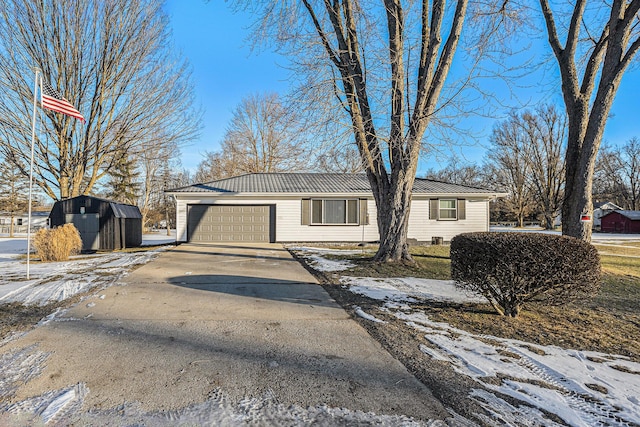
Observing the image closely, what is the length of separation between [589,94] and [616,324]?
5.65 meters

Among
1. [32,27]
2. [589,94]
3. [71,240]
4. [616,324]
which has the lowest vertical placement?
[616,324]

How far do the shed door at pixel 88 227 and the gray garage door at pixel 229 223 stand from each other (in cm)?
336

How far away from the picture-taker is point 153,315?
13.4ft

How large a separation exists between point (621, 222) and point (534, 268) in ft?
149

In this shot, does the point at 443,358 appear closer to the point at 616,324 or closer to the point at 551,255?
the point at 551,255

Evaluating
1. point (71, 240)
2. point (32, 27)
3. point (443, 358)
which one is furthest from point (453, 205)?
point (32, 27)

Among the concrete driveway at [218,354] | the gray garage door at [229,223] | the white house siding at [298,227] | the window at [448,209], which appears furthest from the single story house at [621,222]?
the concrete driveway at [218,354]

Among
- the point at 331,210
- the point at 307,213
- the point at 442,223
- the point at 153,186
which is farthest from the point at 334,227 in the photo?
the point at 153,186

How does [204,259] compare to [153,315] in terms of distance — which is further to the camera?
[204,259]

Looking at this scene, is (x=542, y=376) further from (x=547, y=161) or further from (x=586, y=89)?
(x=547, y=161)

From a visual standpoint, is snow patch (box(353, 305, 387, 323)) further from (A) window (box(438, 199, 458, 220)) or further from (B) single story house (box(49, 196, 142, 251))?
(B) single story house (box(49, 196, 142, 251))

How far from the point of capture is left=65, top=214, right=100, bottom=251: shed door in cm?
1241

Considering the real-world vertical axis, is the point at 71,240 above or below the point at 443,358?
above

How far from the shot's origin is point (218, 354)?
2930 millimetres
